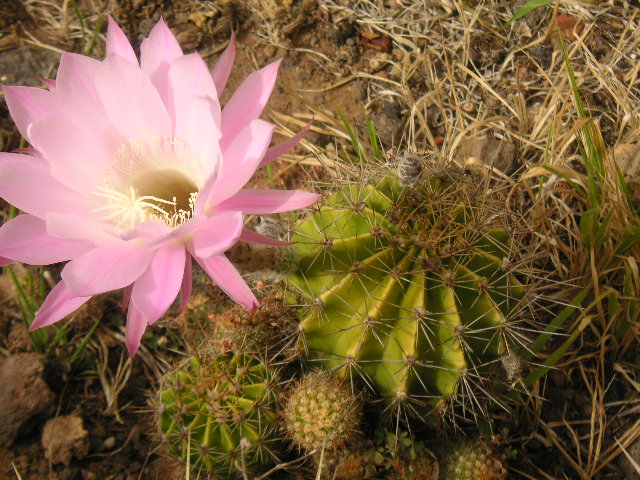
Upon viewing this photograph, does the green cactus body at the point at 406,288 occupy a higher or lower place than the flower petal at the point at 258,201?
lower

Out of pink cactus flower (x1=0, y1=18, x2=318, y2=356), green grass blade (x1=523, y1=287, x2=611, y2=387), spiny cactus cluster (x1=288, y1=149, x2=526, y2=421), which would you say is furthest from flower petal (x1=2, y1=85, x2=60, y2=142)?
green grass blade (x1=523, y1=287, x2=611, y2=387)

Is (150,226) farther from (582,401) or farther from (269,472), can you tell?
(582,401)

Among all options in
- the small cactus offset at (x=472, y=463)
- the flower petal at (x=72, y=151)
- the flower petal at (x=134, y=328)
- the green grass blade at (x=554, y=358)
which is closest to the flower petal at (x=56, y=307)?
the flower petal at (x=134, y=328)

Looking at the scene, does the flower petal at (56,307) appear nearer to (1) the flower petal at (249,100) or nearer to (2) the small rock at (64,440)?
(1) the flower petal at (249,100)

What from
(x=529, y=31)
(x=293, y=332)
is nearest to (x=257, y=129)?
(x=293, y=332)

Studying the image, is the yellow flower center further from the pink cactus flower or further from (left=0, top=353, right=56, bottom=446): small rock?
(left=0, top=353, right=56, bottom=446): small rock

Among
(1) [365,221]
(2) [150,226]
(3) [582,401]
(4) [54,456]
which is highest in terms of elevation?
(2) [150,226]
